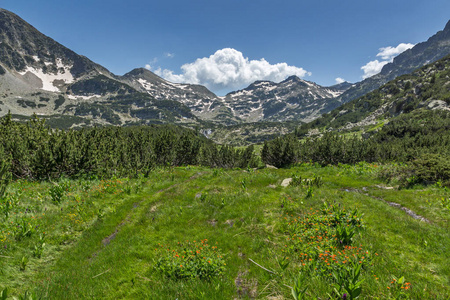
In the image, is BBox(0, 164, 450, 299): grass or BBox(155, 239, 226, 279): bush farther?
BBox(155, 239, 226, 279): bush

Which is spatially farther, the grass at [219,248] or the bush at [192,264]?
the bush at [192,264]

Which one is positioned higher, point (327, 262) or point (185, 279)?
point (327, 262)

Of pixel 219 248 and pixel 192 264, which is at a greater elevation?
pixel 192 264

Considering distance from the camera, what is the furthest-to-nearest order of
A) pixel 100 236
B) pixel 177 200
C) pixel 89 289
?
pixel 177 200 → pixel 100 236 → pixel 89 289

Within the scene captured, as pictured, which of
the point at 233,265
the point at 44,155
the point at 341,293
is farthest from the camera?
the point at 44,155

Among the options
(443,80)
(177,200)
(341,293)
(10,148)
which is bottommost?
(177,200)

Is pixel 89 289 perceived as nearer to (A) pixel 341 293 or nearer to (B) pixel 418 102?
(A) pixel 341 293

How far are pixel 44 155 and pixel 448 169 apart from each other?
4391 cm

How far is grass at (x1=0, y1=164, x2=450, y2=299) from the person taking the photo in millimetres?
6176

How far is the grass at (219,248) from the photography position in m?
6.18

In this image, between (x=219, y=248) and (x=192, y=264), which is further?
(x=219, y=248)

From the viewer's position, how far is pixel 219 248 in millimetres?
8852

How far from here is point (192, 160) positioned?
5600 centimetres

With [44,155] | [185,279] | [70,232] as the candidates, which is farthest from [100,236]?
[44,155]
